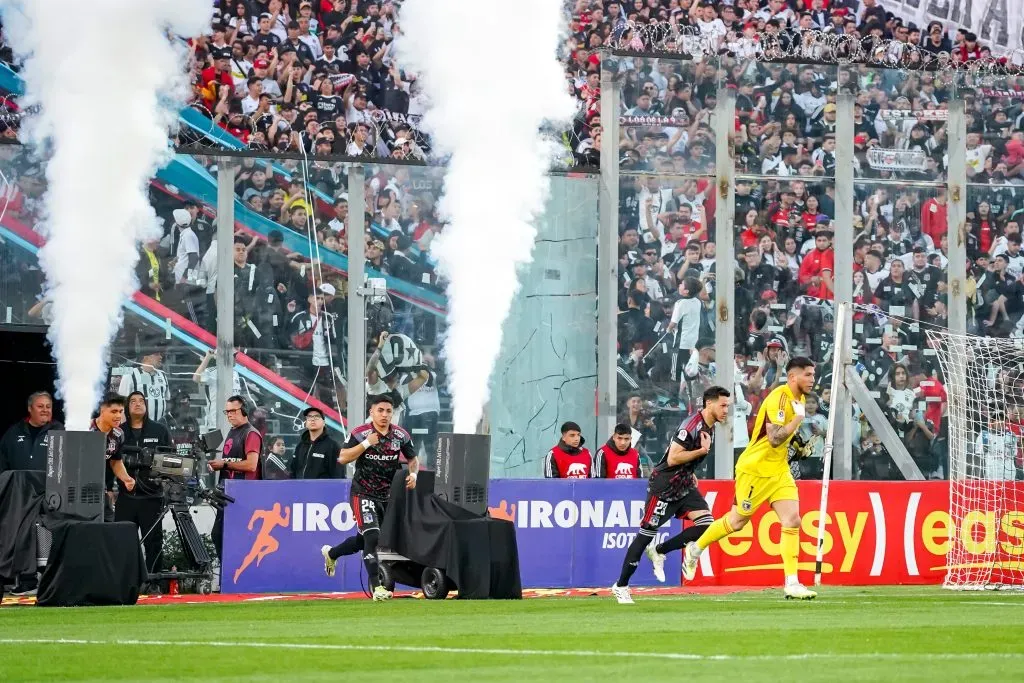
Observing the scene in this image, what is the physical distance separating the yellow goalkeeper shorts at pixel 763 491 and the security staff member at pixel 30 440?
6.78m

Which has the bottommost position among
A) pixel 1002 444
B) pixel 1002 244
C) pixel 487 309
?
pixel 1002 444

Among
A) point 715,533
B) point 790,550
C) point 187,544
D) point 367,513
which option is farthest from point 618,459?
point 187,544

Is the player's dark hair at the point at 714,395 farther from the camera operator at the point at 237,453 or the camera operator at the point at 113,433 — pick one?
the camera operator at the point at 113,433

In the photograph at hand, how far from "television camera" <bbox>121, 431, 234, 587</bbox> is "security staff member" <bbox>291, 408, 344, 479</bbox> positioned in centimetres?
125

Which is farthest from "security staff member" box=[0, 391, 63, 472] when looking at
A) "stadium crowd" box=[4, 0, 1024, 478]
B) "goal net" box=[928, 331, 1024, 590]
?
"goal net" box=[928, 331, 1024, 590]

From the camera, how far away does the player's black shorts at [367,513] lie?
15.7 meters

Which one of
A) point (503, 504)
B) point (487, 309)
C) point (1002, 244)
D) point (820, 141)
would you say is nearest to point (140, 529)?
point (503, 504)

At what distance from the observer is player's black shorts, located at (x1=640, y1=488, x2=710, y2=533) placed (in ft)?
49.9

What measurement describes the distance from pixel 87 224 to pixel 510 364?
21.4 feet

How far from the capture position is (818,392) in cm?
2495

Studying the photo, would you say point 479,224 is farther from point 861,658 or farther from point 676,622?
point 861,658

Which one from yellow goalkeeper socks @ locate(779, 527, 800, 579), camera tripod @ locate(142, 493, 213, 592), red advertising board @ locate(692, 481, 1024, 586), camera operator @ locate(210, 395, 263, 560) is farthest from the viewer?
red advertising board @ locate(692, 481, 1024, 586)

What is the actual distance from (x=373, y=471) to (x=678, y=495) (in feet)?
9.66

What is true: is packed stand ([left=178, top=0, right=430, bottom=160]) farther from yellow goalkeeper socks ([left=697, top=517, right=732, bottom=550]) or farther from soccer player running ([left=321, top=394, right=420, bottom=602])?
yellow goalkeeper socks ([left=697, top=517, right=732, bottom=550])
